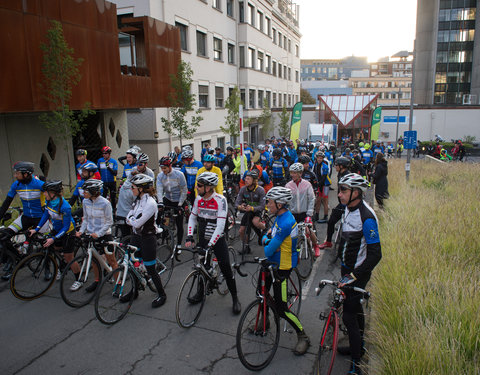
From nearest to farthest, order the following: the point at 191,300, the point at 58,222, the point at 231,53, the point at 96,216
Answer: the point at 191,300 → the point at 96,216 → the point at 58,222 → the point at 231,53

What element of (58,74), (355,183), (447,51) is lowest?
(355,183)

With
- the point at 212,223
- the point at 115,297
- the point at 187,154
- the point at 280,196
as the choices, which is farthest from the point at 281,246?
the point at 187,154

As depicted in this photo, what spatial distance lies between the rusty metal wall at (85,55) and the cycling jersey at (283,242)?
953 centimetres

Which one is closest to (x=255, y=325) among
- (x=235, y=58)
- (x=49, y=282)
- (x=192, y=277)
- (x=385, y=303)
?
(x=192, y=277)

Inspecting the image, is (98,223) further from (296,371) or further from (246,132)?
(246,132)

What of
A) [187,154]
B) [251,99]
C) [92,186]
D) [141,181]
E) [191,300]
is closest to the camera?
[191,300]

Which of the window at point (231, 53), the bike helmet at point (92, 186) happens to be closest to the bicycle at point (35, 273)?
the bike helmet at point (92, 186)

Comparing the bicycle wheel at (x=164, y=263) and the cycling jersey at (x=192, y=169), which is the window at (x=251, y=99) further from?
the bicycle wheel at (x=164, y=263)

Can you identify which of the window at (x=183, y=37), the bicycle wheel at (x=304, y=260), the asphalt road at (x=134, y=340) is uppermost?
the window at (x=183, y=37)

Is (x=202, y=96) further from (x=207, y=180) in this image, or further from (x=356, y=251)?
(x=356, y=251)

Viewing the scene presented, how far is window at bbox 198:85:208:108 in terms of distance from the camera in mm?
25205

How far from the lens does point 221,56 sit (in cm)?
2856

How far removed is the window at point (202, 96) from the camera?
82.7 feet

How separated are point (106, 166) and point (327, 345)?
27.0 ft
